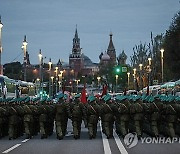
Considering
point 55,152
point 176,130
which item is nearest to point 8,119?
point 55,152

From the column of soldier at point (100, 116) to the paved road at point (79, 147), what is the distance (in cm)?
99

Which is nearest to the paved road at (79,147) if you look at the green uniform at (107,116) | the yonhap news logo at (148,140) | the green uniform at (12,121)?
the yonhap news logo at (148,140)

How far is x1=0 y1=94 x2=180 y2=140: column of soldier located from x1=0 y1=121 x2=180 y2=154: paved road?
993mm

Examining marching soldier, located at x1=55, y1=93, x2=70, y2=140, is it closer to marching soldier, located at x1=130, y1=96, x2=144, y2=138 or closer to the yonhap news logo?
the yonhap news logo

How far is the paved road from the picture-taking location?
16.2 meters

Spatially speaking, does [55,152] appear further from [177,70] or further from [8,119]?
[177,70]

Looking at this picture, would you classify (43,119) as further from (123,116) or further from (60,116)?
(123,116)

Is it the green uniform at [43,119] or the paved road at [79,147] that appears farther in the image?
the green uniform at [43,119]

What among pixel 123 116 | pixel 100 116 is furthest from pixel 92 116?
pixel 123 116

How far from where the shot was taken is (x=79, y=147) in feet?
58.2

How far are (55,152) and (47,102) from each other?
23.5ft

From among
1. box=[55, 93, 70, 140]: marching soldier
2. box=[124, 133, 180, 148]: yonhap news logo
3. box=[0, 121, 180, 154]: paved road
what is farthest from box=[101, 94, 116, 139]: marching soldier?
box=[55, 93, 70, 140]: marching soldier

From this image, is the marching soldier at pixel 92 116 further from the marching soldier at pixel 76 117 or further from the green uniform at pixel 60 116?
the green uniform at pixel 60 116

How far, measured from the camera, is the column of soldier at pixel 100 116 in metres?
20.5
